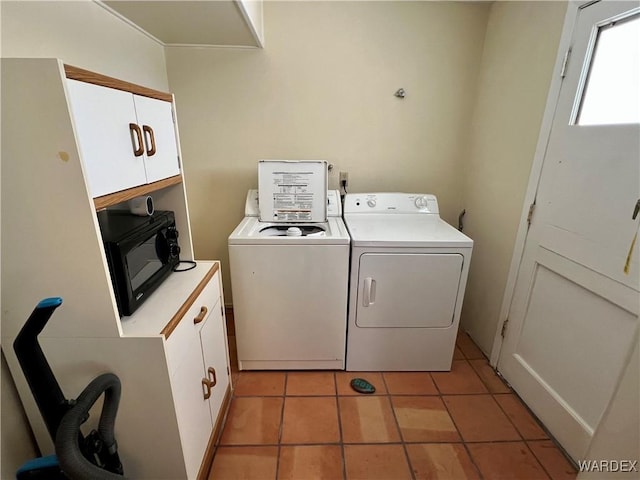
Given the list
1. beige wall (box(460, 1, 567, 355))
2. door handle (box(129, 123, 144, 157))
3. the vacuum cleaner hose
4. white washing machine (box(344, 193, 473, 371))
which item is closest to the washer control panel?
white washing machine (box(344, 193, 473, 371))

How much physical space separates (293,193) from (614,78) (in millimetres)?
1636

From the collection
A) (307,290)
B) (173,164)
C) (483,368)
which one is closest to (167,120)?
(173,164)

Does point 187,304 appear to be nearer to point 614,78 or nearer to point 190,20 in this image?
point 190,20

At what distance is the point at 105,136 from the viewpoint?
0.83 meters

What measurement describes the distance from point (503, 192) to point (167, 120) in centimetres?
184

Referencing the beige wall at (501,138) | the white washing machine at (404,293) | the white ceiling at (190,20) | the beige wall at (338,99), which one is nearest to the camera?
the white ceiling at (190,20)

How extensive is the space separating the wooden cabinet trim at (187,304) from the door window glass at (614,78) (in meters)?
1.76

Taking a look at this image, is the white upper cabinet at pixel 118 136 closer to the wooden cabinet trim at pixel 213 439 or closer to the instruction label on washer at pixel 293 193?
the instruction label on washer at pixel 293 193

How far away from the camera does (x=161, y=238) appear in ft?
4.09

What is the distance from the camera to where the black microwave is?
3.15 feet

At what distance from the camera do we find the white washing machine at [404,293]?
1.71 meters

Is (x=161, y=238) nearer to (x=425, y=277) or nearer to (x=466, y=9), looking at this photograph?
(x=425, y=277)

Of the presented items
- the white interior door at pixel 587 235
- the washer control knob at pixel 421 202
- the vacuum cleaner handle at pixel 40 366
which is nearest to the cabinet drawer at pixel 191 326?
the vacuum cleaner handle at pixel 40 366

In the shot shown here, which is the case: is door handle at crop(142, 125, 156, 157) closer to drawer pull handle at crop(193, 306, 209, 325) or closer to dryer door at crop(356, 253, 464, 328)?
drawer pull handle at crop(193, 306, 209, 325)
